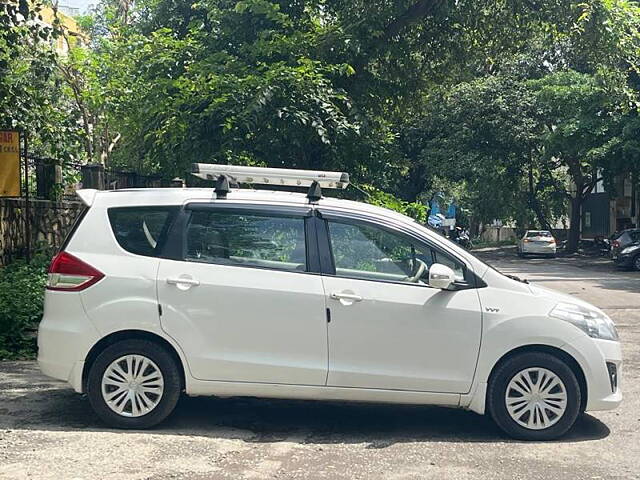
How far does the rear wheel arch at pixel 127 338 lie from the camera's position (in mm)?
5715

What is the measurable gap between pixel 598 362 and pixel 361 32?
9.18 meters

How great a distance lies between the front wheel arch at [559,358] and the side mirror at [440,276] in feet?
2.36

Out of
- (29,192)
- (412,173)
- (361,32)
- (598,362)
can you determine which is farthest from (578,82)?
(598,362)

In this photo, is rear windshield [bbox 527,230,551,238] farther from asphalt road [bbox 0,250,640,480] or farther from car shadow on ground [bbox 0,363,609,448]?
car shadow on ground [bbox 0,363,609,448]

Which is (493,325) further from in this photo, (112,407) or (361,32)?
(361,32)

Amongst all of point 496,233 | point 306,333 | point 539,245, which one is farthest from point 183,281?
point 496,233

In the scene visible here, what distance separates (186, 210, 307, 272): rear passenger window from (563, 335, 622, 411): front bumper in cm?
218

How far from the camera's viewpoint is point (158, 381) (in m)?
5.68

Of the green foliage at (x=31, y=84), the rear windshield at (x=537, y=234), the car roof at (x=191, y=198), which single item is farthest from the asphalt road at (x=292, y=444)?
the rear windshield at (x=537, y=234)

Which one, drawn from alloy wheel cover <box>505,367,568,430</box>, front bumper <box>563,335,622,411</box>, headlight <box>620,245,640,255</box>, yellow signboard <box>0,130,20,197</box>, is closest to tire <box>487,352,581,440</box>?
alloy wheel cover <box>505,367,568,430</box>

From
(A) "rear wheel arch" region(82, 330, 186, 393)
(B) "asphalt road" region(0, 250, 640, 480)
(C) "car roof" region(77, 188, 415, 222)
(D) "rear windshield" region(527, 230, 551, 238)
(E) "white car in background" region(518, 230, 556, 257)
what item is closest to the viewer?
(B) "asphalt road" region(0, 250, 640, 480)

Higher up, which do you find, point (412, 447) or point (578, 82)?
point (578, 82)

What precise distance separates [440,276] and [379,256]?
0.53m

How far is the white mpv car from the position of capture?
5676mm
